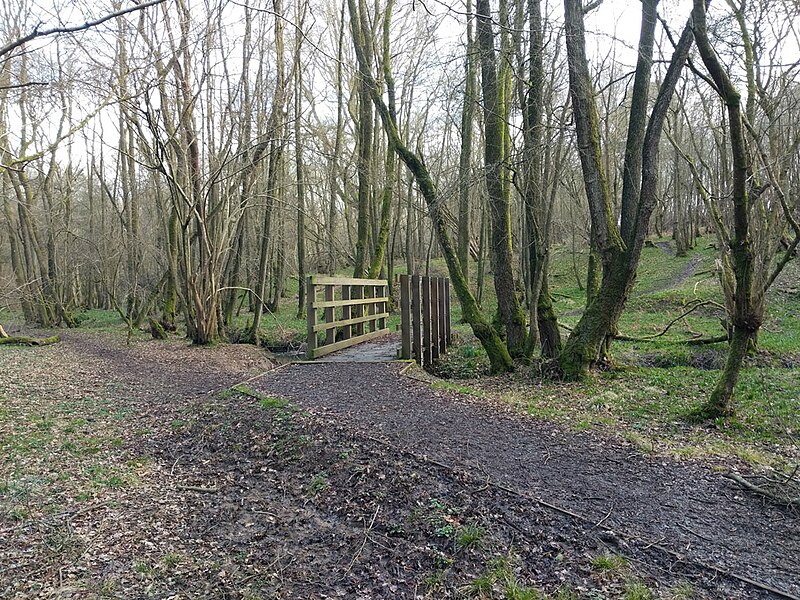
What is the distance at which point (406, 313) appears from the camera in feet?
29.7

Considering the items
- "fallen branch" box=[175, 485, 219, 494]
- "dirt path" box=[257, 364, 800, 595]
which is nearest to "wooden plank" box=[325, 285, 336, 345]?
"dirt path" box=[257, 364, 800, 595]

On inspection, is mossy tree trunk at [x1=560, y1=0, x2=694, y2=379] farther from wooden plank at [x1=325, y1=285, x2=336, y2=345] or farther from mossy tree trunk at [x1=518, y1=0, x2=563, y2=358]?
wooden plank at [x1=325, y1=285, x2=336, y2=345]

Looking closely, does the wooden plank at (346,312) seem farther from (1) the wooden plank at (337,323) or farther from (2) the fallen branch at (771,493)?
(2) the fallen branch at (771,493)

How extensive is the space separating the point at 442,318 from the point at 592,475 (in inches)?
286

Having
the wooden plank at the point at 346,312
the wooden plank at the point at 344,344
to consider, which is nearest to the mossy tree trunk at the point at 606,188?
the wooden plank at the point at 344,344

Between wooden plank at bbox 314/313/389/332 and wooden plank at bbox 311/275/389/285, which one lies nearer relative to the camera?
wooden plank at bbox 311/275/389/285

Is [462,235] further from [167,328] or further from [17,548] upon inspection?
[17,548]

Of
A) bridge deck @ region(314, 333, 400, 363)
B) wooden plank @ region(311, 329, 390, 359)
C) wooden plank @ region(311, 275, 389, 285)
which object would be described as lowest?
bridge deck @ region(314, 333, 400, 363)

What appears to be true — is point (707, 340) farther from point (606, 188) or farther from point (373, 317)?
Answer: point (373, 317)

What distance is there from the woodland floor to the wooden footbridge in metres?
2.76

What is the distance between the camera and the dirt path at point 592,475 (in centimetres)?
339

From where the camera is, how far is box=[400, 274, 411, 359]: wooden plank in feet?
28.9

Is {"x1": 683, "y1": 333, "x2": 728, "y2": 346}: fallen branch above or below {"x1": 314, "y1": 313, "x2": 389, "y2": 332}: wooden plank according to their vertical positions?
below

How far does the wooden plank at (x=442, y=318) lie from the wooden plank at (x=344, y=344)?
6.02 feet
